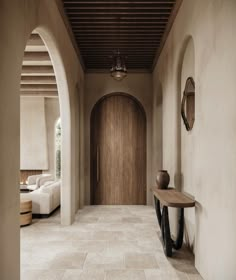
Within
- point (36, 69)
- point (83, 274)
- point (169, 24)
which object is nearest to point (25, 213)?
point (83, 274)

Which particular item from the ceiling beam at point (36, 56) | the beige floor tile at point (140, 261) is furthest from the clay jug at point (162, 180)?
the ceiling beam at point (36, 56)

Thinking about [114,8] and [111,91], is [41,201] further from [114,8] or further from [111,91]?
[114,8]

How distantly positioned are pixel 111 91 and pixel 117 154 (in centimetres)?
160

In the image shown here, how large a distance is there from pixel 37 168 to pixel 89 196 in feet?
13.9

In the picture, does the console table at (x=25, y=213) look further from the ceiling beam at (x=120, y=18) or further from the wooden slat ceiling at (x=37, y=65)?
the ceiling beam at (x=120, y=18)

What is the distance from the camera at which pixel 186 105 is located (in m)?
4.05

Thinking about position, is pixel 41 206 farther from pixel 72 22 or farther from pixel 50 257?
pixel 72 22

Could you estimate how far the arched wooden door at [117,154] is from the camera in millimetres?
7348

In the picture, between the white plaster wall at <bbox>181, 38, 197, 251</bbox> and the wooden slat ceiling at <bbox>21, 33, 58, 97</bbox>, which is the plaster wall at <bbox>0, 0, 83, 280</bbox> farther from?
the white plaster wall at <bbox>181, 38, 197, 251</bbox>

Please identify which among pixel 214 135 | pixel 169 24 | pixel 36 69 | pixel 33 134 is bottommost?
pixel 214 135

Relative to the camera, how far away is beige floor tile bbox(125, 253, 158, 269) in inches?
132

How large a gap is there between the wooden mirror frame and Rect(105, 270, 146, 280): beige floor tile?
1891mm

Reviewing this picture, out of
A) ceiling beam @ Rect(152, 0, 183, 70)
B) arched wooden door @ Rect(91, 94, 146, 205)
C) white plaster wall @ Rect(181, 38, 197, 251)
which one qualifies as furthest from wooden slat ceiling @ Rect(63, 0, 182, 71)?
arched wooden door @ Rect(91, 94, 146, 205)

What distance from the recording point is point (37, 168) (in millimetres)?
10852
